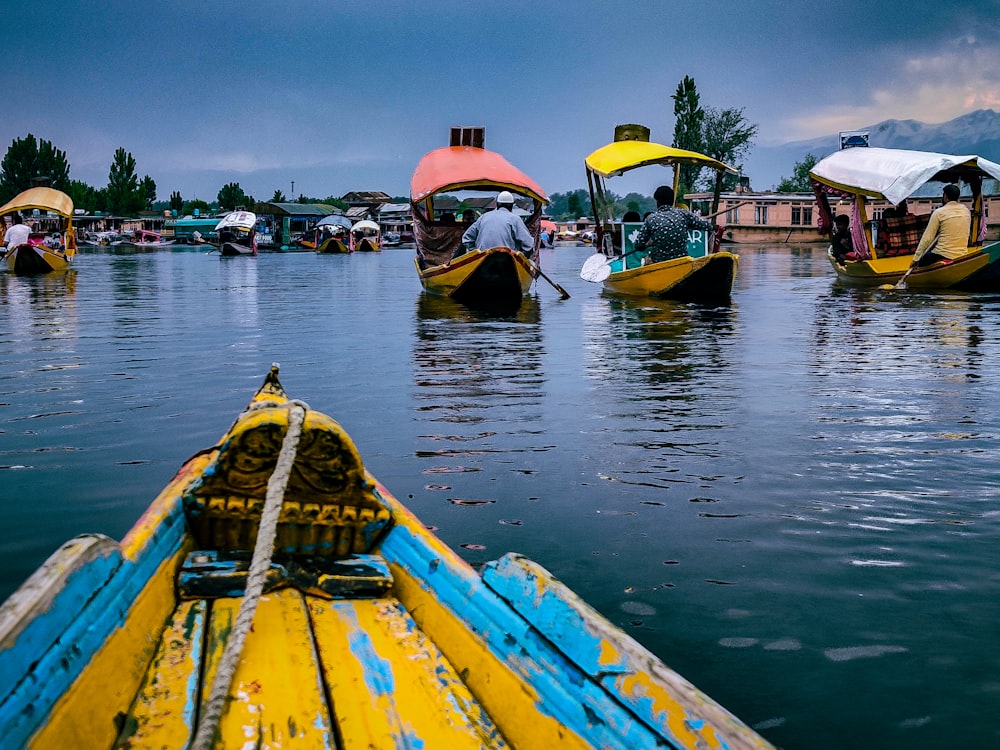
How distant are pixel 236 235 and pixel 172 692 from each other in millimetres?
41698

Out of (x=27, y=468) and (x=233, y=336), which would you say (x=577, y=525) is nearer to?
(x=27, y=468)

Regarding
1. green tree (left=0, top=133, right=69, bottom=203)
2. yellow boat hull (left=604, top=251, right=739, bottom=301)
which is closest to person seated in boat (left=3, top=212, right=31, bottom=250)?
yellow boat hull (left=604, top=251, right=739, bottom=301)

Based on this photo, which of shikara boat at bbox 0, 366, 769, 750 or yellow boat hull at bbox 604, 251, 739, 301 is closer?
shikara boat at bbox 0, 366, 769, 750

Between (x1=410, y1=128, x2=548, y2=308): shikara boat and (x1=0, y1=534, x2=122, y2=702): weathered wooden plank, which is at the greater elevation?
(x1=410, y1=128, x2=548, y2=308): shikara boat

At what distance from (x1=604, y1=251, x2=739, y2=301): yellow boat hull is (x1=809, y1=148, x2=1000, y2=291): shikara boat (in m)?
2.82

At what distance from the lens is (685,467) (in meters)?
4.50

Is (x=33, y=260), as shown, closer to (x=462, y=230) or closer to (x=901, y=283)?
(x=462, y=230)

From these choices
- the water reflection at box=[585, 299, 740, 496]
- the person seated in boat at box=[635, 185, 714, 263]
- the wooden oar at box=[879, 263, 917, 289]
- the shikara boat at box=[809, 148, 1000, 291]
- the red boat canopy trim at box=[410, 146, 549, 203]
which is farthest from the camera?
the red boat canopy trim at box=[410, 146, 549, 203]

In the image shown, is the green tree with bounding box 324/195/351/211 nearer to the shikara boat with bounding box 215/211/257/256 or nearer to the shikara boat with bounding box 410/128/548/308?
the shikara boat with bounding box 215/211/257/256

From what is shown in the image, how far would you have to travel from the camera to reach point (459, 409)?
595 cm

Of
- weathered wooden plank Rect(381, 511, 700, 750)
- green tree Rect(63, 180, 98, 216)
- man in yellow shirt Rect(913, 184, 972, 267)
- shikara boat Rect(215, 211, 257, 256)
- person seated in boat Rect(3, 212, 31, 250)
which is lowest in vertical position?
weathered wooden plank Rect(381, 511, 700, 750)

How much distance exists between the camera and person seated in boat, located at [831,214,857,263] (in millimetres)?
16391

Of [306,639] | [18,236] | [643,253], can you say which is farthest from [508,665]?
[18,236]

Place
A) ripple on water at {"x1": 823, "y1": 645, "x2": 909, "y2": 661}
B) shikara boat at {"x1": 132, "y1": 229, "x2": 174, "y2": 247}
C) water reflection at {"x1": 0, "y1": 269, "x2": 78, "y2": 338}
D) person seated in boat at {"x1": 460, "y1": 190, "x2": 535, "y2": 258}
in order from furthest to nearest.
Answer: shikara boat at {"x1": 132, "y1": 229, "x2": 174, "y2": 247}, person seated in boat at {"x1": 460, "y1": 190, "x2": 535, "y2": 258}, water reflection at {"x1": 0, "y1": 269, "x2": 78, "y2": 338}, ripple on water at {"x1": 823, "y1": 645, "x2": 909, "y2": 661}
